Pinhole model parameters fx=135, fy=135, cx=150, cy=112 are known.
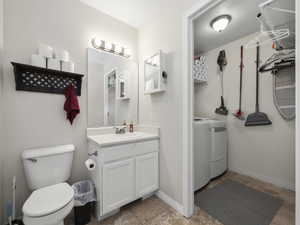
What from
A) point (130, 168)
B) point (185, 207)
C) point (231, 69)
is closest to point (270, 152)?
point (231, 69)

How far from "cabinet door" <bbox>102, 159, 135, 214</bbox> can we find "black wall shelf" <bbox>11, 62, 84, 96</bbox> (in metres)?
1.04

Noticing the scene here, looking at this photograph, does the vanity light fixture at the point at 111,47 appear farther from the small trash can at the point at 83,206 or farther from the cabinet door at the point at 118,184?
the small trash can at the point at 83,206

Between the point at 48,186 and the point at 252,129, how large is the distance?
300 centimetres

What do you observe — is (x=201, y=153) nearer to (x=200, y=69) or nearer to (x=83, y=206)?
(x=83, y=206)

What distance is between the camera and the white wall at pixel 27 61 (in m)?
1.34

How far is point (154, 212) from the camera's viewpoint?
5.09 ft

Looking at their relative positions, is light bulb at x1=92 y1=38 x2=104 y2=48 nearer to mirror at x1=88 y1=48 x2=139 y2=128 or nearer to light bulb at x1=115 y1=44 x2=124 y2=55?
mirror at x1=88 y1=48 x2=139 y2=128

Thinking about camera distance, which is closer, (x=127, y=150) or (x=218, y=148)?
(x=127, y=150)

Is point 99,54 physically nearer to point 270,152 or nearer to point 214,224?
point 214,224

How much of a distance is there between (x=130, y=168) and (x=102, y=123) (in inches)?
29.7

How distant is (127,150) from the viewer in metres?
1.54

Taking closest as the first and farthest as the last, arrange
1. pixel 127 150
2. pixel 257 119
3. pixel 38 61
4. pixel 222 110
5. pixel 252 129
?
pixel 38 61, pixel 127 150, pixel 257 119, pixel 252 129, pixel 222 110

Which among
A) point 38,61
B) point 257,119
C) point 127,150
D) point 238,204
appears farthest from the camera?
point 257,119

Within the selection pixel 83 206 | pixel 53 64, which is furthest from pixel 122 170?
pixel 53 64
